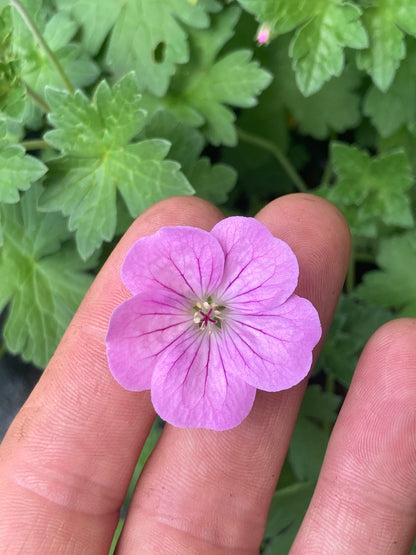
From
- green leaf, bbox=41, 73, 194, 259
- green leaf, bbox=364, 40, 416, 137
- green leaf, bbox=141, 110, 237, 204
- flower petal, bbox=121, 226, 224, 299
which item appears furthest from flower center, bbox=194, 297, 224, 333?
green leaf, bbox=364, 40, 416, 137

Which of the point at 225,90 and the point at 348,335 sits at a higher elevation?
the point at 225,90

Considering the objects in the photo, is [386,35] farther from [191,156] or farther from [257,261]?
[257,261]

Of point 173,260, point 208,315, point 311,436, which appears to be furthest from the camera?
point 311,436

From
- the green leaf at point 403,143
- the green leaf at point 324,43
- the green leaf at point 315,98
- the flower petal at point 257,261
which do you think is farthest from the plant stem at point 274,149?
the flower petal at point 257,261

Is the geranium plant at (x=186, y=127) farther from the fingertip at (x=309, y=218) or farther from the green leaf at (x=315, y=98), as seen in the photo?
the fingertip at (x=309, y=218)

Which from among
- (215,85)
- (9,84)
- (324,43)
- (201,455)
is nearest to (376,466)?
(201,455)

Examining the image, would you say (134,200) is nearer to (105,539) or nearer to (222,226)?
(222,226)
